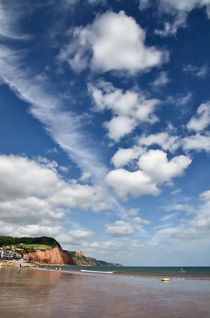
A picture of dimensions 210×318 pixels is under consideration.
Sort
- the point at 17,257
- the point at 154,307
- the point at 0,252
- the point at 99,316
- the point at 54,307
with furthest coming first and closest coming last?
the point at 17,257 < the point at 0,252 < the point at 154,307 < the point at 54,307 < the point at 99,316

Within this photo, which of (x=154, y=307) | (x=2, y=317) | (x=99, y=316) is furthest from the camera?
(x=154, y=307)

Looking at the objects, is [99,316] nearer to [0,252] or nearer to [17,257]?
[0,252]

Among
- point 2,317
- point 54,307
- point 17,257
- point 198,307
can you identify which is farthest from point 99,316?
point 17,257

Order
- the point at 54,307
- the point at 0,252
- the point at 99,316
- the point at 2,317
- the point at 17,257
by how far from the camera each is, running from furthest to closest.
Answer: the point at 17,257 → the point at 0,252 → the point at 54,307 → the point at 99,316 → the point at 2,317

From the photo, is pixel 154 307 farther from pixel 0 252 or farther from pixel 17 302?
pixel 0 252

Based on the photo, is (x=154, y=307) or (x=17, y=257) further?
(x=17, y=257)

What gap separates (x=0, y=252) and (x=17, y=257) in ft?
65.0

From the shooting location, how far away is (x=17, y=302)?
803 inches

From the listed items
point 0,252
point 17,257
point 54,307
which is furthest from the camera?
point 17,257

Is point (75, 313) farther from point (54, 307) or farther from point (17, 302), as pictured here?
point (17, 302)

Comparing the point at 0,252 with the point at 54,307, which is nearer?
the point at 54,307

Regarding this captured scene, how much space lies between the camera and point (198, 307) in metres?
22.9

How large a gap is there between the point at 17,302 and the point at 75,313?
609 centimetres

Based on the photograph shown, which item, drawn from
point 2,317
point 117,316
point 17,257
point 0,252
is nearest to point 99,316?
point 117,316
